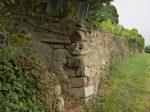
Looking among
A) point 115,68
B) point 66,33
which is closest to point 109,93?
point 66,33

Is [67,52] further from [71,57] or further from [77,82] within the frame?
[77,82]

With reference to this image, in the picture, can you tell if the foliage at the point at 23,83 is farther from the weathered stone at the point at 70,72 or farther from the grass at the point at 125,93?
the grass at the point at 125,93

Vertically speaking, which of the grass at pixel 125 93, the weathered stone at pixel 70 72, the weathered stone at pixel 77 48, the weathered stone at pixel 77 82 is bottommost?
the grass at pixel 125 93

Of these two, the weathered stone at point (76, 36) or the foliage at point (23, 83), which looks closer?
the foliage at point (23, 83)

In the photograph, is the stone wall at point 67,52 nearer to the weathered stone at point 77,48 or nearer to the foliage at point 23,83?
the weathered stone at point 77,48

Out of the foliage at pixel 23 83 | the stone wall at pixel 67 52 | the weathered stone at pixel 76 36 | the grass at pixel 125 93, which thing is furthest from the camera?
the weathered stone at pixel 76 36

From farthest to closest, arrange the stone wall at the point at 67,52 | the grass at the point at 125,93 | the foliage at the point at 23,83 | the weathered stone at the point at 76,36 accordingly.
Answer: the weathered stone at the point at 76,36
the grass at the point at 125,93
the stone wall at the point at 67,52
the foliage at the point at 23,83

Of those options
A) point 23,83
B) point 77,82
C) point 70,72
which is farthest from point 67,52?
point 23,83

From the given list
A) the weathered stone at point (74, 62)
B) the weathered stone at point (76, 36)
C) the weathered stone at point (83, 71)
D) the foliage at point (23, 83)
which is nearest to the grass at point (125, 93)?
the weathered stone at point (83, 71)

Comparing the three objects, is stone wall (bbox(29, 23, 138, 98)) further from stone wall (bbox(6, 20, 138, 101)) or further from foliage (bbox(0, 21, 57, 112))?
foliage (bbox(0, 21, 57, 112))

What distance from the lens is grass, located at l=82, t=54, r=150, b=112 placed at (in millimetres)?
8484

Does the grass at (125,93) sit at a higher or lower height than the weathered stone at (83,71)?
lower

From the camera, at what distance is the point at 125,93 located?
403 inches

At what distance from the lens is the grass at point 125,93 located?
8.48 metres
